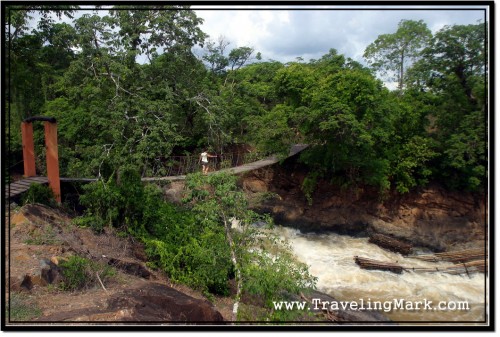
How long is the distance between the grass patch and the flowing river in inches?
210

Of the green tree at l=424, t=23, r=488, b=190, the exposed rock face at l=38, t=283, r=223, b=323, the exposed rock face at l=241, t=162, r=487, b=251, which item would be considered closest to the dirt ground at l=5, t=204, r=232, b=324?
the exposed rock face at l=38, t=283, r=223, b=323

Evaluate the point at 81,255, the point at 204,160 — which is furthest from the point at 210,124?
the point at 81,255

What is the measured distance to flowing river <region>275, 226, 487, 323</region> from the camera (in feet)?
20.4

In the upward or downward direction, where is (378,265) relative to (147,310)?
downward

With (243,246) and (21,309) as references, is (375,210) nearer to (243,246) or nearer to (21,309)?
(243,246)

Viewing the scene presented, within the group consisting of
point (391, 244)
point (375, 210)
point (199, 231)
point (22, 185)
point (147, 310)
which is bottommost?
point (391, 244)

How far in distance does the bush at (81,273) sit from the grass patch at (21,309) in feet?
2.01

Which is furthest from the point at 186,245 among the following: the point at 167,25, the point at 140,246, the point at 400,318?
the point at 167,25

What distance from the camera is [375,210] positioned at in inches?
468

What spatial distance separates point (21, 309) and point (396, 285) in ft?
22.6

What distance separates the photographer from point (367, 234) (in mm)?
11391

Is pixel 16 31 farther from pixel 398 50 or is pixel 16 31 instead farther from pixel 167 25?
pixel 398 50

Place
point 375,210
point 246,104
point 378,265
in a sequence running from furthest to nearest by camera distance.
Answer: point 246,104 < point 375,210 < point 378,265

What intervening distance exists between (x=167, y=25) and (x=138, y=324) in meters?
6.14
